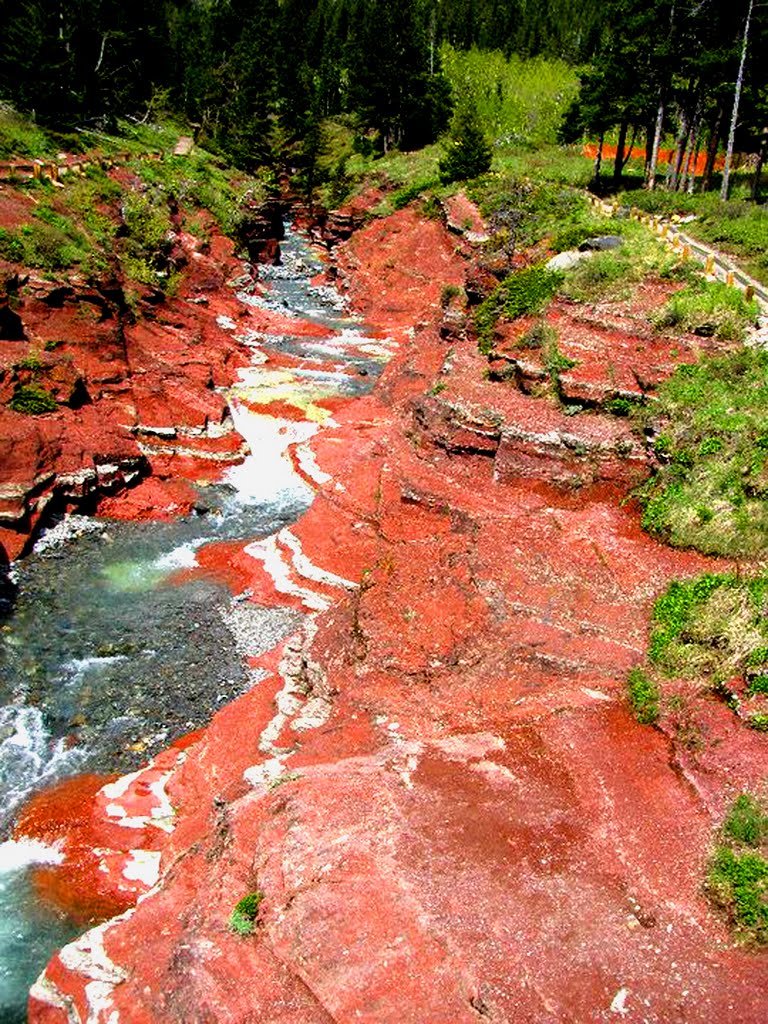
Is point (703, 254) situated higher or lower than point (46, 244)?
higher

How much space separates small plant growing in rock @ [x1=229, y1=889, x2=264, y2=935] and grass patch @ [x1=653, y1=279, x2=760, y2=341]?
22.9m

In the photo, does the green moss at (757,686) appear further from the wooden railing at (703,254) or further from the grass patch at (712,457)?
the wooden railing at (703,254)

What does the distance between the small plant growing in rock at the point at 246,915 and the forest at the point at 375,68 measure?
44.5 metres

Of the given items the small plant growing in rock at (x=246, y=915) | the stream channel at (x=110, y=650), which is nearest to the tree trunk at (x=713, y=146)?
the stream channel at (x=110, y=650)

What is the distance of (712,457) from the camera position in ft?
69.1

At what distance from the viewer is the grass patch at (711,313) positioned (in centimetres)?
2623

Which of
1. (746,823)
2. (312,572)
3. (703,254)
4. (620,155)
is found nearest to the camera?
(746,823)

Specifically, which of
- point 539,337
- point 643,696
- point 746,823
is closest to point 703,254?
point 539,337

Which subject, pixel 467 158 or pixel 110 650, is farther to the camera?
pixel 467 158

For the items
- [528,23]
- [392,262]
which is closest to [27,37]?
[392,262]

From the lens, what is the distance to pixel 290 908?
10164 mm

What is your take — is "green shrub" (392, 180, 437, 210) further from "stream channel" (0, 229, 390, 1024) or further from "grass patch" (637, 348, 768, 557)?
"grass patch" (637, 348, 768, 557)

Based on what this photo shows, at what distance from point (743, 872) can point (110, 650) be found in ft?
46.7

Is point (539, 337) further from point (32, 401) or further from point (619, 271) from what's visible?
point (32, 401)
